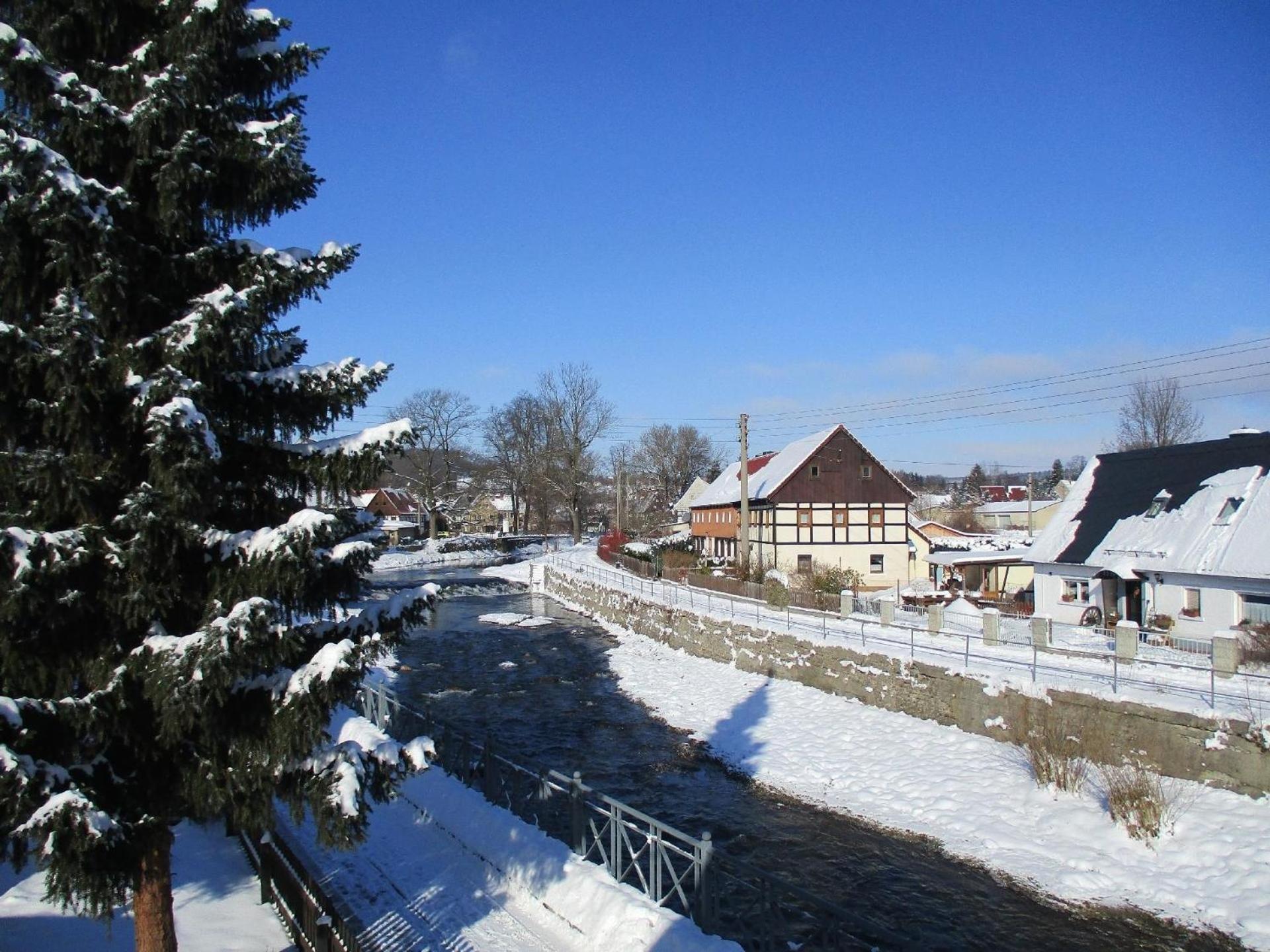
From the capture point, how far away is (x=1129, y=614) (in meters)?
21.1

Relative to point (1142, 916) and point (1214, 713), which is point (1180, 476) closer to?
point (1214, 713)

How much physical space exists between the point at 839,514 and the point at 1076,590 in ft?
61.2

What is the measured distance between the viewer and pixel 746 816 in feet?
45.0

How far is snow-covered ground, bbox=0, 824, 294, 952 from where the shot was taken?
24.7ft

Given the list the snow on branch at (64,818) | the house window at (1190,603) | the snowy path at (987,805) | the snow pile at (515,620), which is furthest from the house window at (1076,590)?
the snow on branch at (64,818)

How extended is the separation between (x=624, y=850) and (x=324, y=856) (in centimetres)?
355

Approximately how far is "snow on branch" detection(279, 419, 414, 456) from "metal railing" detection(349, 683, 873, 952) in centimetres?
220

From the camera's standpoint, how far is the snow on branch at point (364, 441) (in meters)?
6.17

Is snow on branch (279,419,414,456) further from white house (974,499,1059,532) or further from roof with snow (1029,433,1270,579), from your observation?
white house (974,499,1059,532)

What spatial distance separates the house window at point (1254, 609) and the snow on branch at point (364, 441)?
58.4ft

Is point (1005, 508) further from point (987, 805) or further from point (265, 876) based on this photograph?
point (265, 876)

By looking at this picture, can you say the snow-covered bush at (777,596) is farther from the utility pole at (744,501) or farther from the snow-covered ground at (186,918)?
the snow-covered ground at (186,918)

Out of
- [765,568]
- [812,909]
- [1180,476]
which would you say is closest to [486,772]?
[812,909]

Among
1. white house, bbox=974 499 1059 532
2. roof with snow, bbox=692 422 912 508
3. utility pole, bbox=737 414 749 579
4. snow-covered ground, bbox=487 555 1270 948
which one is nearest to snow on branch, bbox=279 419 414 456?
snow-covered ground, bbox=487 555 1270 948
